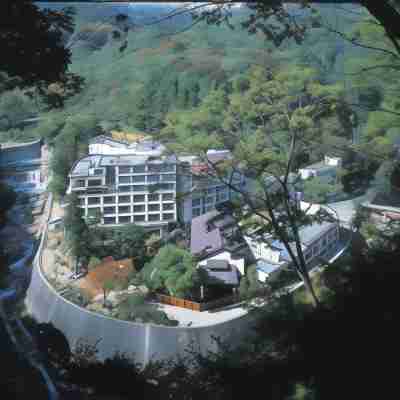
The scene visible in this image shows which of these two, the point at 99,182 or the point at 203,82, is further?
the point at 203,82

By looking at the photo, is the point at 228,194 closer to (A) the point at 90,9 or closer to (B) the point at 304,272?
(B) the point at 304,272

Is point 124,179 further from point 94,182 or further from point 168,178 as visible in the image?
point 168,178

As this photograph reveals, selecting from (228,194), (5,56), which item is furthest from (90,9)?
(228,194)

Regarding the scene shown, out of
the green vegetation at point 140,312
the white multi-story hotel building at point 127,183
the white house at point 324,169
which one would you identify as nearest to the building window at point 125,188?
the white multi-story hotel building at point 127,183

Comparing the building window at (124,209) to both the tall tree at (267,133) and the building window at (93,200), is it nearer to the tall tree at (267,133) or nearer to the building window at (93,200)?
the building window at (93,200)

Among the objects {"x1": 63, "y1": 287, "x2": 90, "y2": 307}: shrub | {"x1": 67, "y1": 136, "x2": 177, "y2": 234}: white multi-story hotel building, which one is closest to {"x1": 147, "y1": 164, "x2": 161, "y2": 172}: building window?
{"x1": 67, "y1": 136, "x2": 177, "y2": 234}: white multi-story hotel building
